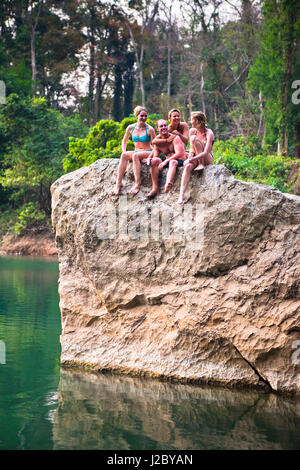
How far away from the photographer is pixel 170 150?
24.8ft

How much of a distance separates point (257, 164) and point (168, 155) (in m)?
13.1

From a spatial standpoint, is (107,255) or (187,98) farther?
(187,98)

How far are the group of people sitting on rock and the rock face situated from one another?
133 mm

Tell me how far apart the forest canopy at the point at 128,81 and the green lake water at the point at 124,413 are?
1379cm

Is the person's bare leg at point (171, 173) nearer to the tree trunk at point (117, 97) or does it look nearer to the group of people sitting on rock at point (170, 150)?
the group of people sitting on rock at point (170, 150)

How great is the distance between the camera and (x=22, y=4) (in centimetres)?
3338

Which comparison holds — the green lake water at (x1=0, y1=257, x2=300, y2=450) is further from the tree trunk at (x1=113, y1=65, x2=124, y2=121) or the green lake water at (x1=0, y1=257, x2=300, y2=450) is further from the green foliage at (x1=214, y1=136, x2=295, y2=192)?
the tree trunk at (x1=113, y1=65, x2=124, y2=121)

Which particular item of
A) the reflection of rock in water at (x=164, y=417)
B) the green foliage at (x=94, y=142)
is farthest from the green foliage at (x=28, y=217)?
the reflection of rock in water at (x=164, y=417)

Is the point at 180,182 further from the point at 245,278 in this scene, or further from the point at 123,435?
the point at 123,435

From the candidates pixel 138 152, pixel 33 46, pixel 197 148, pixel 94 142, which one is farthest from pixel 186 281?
pixel 33 46

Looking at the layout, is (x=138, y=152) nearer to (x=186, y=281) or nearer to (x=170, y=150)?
(x=170, y=150)

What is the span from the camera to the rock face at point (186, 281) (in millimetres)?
6570
